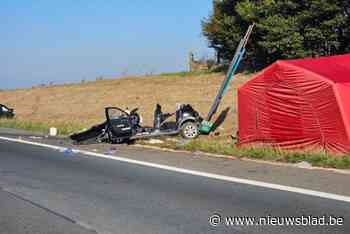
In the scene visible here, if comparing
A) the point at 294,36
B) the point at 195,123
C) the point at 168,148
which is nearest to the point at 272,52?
the point at 294,36

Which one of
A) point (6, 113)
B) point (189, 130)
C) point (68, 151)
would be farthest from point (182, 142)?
point (6, 113)

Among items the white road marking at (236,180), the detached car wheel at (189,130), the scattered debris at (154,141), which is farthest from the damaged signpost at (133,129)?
the white road marking at (236,180)

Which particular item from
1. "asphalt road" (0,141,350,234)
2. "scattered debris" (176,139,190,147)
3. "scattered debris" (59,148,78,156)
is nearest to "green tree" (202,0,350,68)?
"scattered debris" (176,139,190,147)

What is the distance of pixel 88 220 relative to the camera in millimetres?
7668

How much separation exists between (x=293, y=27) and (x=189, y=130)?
960 cm

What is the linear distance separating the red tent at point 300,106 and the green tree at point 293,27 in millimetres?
10137

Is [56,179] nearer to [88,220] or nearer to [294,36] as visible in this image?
[88,220]

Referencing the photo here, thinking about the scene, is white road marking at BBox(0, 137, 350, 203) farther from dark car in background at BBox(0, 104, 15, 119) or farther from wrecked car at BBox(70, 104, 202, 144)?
dark car in background at BBox(0, 104, 15, 119)

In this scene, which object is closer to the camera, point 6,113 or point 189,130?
point 189,130

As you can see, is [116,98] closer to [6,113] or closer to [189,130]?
[6,113]

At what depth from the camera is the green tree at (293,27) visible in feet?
79.8

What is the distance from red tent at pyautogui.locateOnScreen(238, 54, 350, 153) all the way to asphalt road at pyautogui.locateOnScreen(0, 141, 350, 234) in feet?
11.5

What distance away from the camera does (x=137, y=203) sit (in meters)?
8.65

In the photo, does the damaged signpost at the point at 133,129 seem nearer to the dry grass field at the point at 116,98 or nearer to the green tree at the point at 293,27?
the dry grass field at the point at 116,98
